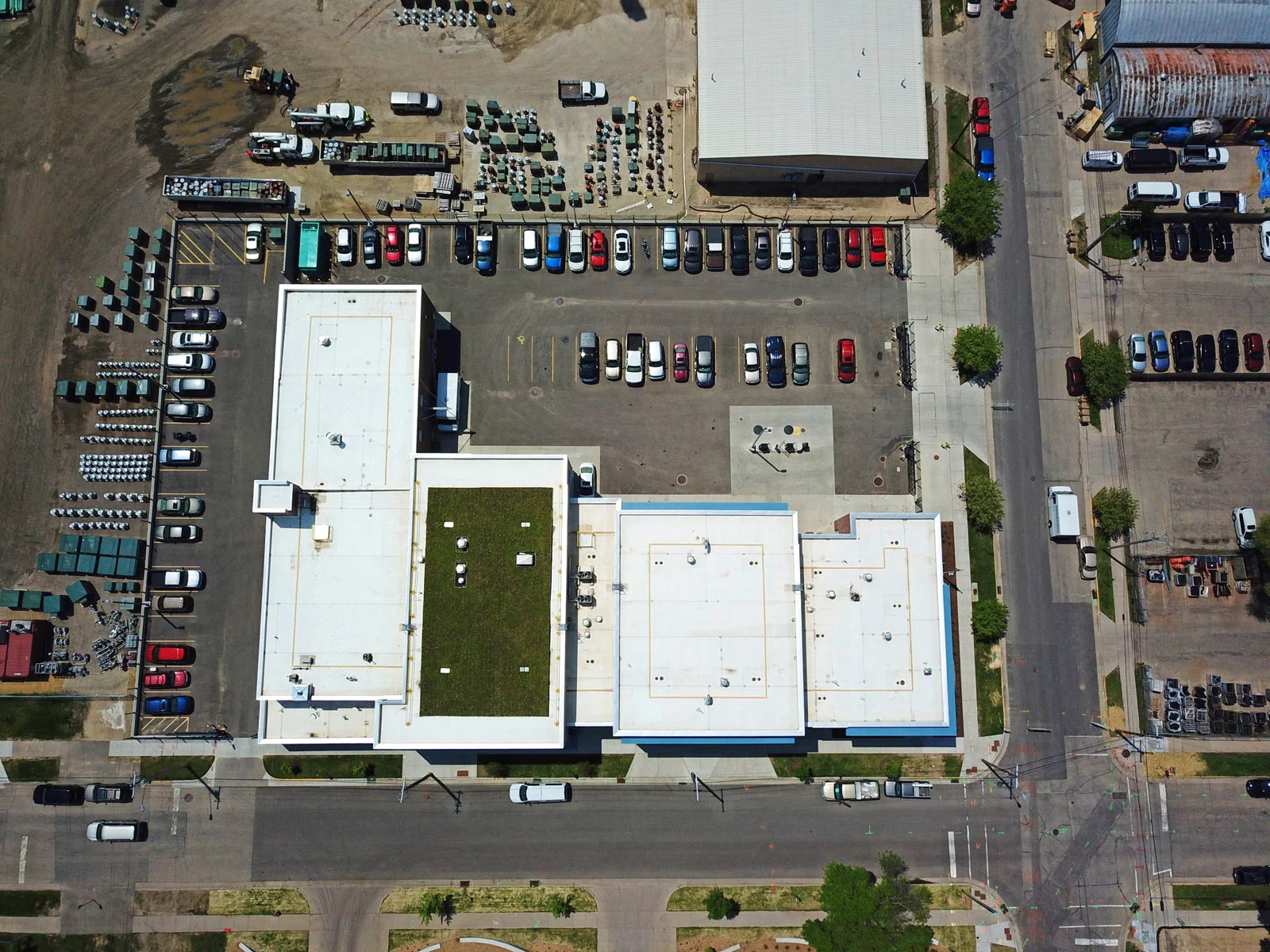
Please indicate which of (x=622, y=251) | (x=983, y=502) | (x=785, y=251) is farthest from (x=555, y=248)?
(x=983, y=502)

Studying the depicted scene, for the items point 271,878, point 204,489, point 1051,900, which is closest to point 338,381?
point 204,489

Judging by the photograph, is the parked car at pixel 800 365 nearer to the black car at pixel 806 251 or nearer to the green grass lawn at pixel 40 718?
the black car at pixel 806 251

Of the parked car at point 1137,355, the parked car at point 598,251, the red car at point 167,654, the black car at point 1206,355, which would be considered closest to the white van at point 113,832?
the red car at point 167,654

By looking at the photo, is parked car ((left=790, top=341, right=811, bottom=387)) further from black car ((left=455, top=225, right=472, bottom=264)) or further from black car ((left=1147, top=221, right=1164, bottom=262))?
black car ((left=1147, top=221, right=1164, bottom=262))

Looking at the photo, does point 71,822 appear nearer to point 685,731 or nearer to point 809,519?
point 685,731

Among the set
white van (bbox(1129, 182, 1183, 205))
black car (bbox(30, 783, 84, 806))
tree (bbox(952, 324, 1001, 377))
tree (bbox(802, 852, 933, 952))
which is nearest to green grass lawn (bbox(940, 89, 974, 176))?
white van (bbox(1129, 182, 1183, 205))

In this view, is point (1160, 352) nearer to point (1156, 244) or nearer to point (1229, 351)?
point (1229, 351)
